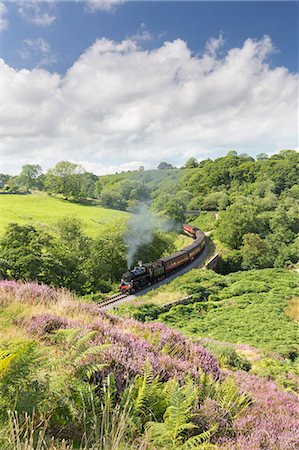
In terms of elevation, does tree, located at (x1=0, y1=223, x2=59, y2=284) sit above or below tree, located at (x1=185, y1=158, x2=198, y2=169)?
below

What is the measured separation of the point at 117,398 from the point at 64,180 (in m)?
86.8

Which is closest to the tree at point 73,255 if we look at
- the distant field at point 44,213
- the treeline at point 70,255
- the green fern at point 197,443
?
the treeline at point 70,255

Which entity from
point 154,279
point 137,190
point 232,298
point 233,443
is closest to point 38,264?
point 154,279

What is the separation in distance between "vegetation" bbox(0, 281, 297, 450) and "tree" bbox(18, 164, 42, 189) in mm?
99229

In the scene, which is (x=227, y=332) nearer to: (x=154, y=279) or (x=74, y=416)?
(x=154, y=279)

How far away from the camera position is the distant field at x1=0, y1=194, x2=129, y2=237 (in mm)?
51188

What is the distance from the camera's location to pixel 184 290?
26.5m

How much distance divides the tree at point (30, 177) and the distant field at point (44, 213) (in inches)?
810

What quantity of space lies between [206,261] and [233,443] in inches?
1526

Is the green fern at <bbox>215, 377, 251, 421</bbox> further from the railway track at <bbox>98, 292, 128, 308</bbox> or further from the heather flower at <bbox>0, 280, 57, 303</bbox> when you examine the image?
the railway track at <bbox>98, 292, 128, 308</bbox>

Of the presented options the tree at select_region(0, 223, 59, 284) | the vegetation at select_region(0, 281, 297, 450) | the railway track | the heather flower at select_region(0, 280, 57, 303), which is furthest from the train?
the vegetation at select_region(0, 281, 297, 450)

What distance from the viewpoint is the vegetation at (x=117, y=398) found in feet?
8.37

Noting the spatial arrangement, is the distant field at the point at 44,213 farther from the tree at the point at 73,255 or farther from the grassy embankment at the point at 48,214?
the tree at the point at 73,255

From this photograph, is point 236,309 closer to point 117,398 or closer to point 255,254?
point 117,398
